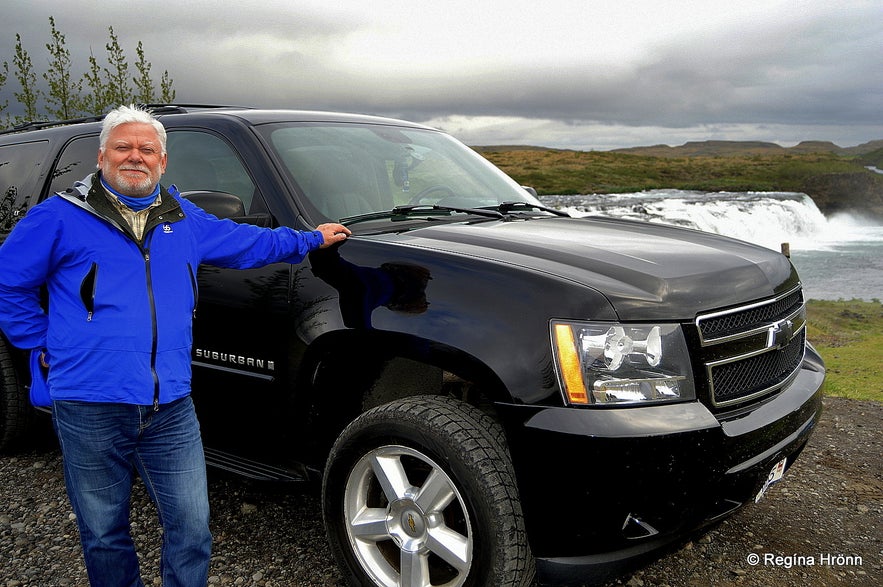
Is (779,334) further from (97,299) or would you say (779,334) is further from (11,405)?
(11,405)

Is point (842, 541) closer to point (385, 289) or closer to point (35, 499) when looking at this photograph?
point (385, 289)

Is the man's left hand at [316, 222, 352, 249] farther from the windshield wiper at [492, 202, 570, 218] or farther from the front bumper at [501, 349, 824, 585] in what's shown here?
the windshield wiper at [492, 202, 570, 218]

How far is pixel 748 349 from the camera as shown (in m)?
2.57

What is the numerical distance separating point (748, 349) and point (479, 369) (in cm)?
99

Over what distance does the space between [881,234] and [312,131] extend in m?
39.4

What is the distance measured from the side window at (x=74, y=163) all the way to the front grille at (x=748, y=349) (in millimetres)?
→ 3309

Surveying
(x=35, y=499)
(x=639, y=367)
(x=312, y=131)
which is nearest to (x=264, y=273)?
(x=312, y=131)

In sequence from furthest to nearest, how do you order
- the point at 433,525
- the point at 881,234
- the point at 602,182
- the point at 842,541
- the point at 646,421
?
the point at 602,182, the point at 881,234, the point at 842,541, the point at 433,525, the point at 646,421

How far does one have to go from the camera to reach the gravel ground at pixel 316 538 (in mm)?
3115

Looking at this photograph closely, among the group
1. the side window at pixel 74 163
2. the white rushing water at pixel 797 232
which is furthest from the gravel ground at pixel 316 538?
the white rushing water at pixel 797 232

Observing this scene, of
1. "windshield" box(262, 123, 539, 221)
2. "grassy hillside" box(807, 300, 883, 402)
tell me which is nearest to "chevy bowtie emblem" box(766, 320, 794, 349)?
"windshield" box(262, 123, 539, 221)

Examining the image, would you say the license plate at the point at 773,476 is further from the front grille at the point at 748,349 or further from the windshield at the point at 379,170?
the windshield at the point at 379,170

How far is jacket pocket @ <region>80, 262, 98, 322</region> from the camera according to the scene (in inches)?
86.7

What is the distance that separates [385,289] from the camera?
2.64m
